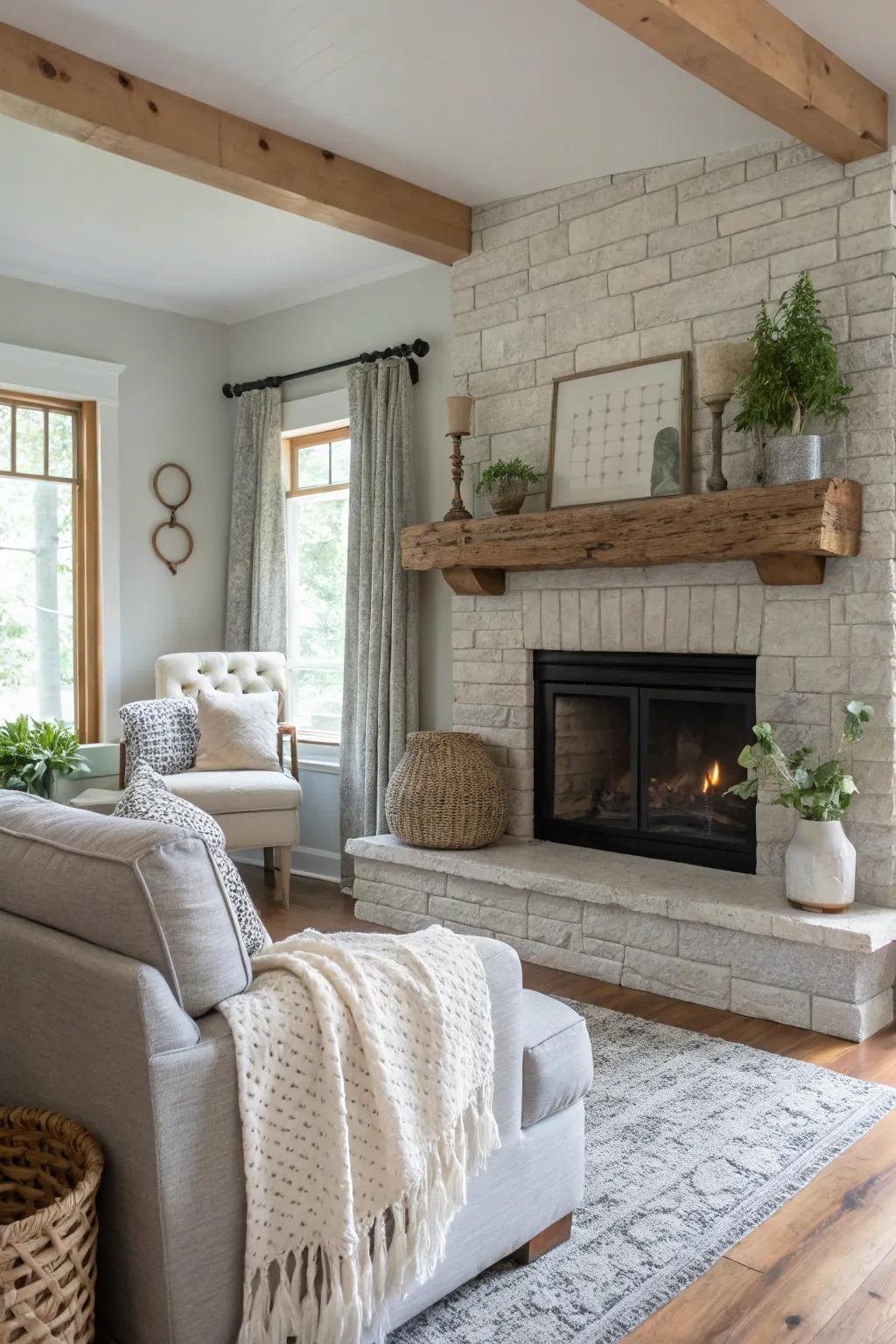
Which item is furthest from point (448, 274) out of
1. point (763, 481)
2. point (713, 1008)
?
point (713, 1008)

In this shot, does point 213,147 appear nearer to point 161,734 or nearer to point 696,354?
point 696,354

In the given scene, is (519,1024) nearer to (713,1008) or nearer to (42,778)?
(713,1008)

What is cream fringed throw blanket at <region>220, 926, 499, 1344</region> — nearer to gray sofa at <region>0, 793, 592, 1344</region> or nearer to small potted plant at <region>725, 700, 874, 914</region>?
gray sofa at <region>0, 793, 592, 1344</region>

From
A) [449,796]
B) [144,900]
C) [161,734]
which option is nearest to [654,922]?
[449,796]

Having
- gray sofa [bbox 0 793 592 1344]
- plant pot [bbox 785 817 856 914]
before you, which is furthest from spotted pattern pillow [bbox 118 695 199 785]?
gray sofa [bbox 0 793 592 1344]

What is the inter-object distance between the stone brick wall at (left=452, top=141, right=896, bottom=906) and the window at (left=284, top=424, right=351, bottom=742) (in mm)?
1046

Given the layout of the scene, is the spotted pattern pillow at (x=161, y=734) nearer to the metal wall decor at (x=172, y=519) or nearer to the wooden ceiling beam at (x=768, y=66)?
the metal wall decor at (x=172, y=519)

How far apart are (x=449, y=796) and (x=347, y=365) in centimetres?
215

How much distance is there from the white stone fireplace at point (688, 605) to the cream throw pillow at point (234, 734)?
0.70 metres

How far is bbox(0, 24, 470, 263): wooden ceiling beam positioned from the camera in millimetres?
3107

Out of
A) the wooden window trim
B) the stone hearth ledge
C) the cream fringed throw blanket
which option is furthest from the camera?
the wooden window trim

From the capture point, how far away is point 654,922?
3646mm

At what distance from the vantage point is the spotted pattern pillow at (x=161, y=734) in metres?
4.75

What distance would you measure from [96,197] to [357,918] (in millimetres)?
2972
